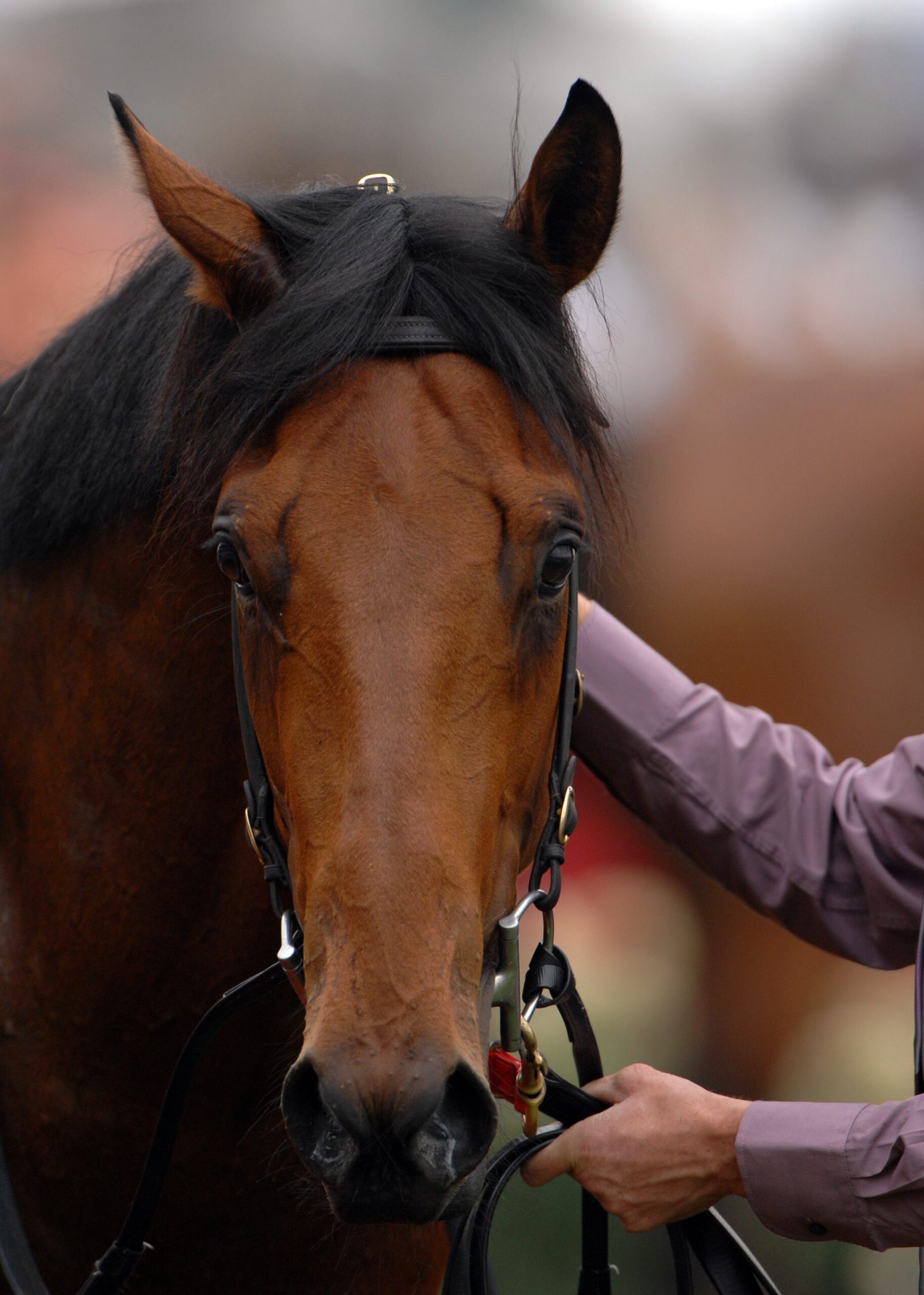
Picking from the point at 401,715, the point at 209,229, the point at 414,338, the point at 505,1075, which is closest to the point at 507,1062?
the point at 505,1075

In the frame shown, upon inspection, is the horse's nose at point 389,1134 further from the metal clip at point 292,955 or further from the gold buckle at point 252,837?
the gold buckle at point 252,837

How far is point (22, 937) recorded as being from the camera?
1.67 m

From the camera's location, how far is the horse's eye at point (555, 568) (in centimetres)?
131

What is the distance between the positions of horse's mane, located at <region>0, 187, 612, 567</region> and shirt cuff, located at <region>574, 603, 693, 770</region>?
0.43m

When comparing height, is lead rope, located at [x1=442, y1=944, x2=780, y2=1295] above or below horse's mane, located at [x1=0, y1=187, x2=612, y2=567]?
below

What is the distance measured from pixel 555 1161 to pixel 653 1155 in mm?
128

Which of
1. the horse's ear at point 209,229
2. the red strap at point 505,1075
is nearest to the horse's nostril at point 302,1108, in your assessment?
the red strap at point 505,1075

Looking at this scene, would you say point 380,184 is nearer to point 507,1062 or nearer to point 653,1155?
point 507,1062

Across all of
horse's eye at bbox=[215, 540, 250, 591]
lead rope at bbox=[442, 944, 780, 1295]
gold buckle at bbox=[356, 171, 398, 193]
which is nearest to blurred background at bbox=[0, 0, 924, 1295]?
lead rope at bbox=[442, 944, 780, 1295]

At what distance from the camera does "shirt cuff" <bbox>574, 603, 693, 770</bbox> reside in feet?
6.23

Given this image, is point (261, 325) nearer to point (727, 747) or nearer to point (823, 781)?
point (727, 747)

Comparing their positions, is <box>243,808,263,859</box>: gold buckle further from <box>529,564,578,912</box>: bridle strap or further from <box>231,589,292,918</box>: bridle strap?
<box>529,564,578,912</box>: bridle strap

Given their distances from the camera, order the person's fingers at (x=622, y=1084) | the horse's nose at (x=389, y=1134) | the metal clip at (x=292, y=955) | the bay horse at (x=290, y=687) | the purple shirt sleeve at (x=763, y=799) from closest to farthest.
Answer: the horse's nose at (x=389, y=1134)
the bay horse at (x=290, y=687)
the metal clip at (x=292, y=955)
the person's fingers at (x=622, y=1084)
the purple shirt sleeve at (x=763, y=799)

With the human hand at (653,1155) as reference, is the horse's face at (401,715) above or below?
above
